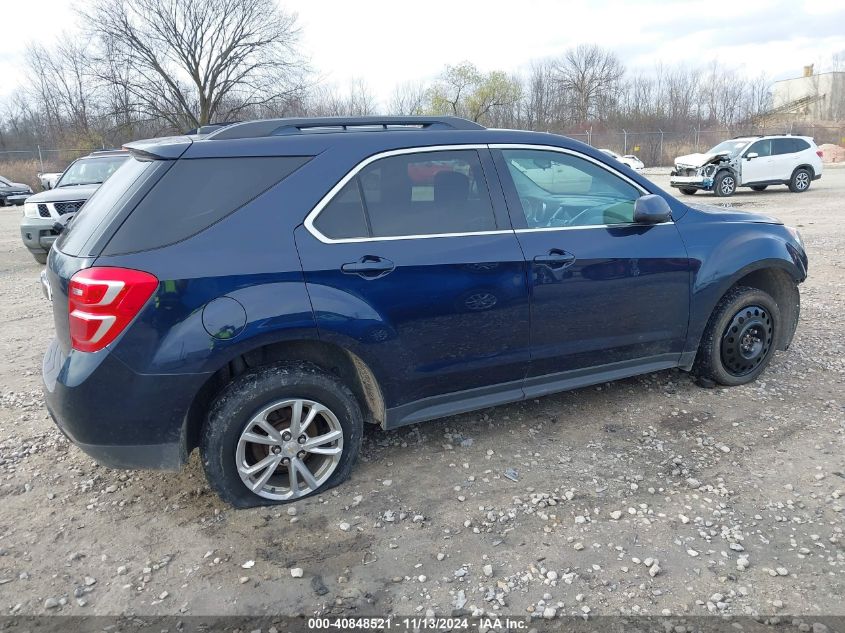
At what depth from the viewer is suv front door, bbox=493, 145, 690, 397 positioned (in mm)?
3535

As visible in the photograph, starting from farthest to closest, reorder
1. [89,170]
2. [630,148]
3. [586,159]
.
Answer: [630,148] → [89,170] → [586,159]

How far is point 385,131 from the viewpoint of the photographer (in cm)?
334

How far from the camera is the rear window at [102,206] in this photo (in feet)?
9.36

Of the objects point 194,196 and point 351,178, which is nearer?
point 194,196

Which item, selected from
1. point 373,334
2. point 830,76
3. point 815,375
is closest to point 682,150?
point 815,375

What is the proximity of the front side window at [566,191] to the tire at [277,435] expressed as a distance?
1.52 metres

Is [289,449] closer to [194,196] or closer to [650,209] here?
[194,196]

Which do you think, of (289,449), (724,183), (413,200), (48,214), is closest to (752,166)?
(724,183)

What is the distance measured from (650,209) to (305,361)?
223 centimetres

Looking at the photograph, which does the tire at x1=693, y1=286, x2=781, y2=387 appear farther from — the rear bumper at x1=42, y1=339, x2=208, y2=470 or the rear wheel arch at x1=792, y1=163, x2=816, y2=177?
the rear wheel arch at x1=792, y1=163, x2=816, y2=177

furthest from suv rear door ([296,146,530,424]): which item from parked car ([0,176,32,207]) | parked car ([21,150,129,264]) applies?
parked car ([0,176,32,207])

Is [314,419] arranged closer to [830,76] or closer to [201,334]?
[201,334]

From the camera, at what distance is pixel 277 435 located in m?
3.04

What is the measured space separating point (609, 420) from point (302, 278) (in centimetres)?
225
